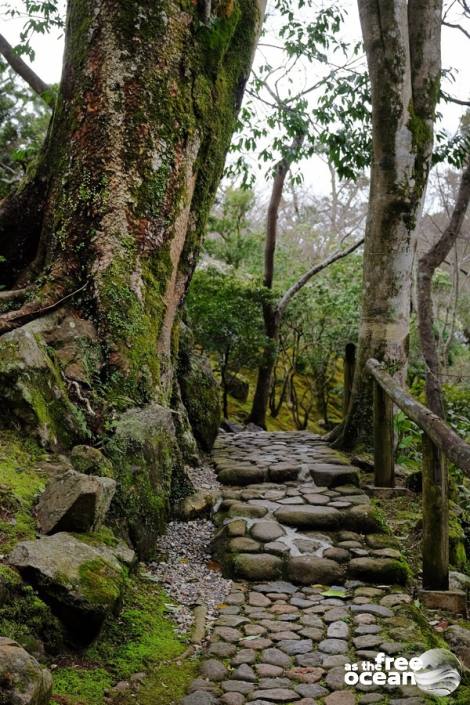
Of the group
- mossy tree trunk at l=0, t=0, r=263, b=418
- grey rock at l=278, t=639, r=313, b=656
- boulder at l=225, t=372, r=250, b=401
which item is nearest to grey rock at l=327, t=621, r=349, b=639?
grey rock at l=278, t=639, r=313, b=656

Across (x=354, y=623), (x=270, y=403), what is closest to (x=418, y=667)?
(x=354, y=623)

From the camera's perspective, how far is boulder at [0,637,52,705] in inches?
66.2

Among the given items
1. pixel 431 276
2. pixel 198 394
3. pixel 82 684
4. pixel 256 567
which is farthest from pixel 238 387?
pixel 82 684

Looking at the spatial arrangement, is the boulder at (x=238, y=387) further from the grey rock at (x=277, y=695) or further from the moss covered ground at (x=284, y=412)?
the grey rock at (x=277, y=695)

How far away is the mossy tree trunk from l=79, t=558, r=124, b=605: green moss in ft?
5.32

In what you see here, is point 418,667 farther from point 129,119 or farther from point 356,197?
point 356,197

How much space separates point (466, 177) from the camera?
742cm

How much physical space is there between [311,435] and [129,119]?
509 centimetres

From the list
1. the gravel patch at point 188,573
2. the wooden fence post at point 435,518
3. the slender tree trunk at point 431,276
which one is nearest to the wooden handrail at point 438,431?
the wooden fence post at point 435,518

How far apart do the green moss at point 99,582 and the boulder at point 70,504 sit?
A: 29 centimetres

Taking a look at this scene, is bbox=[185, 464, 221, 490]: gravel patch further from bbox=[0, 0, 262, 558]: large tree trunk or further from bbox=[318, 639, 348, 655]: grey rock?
bbox=[318, 639, 348, 655]: grey rock

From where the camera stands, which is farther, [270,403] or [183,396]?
[270,403]

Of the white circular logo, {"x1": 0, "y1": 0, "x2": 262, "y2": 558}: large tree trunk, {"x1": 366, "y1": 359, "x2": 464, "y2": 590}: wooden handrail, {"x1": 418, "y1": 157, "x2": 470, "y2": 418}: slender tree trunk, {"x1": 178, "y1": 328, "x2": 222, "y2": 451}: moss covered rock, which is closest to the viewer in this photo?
the white circular logo

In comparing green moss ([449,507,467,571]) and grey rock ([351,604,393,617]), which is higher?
green moss ([449,507,467,571])
